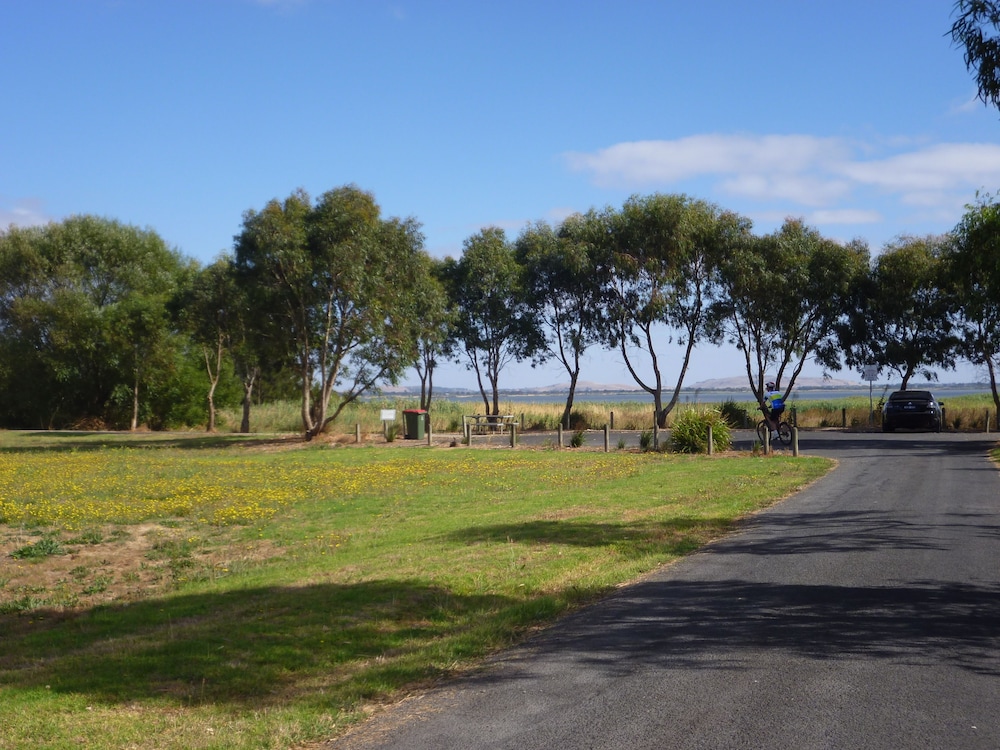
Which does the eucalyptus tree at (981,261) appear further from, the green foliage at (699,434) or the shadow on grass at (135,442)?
the shadow on grass at (135,442)

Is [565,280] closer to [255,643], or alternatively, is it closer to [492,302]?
[492,302]

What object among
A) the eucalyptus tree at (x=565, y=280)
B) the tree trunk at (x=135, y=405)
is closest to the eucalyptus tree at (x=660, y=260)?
the eucalyptus tree at (x=565, y=280)

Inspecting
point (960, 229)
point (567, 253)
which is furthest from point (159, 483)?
point (567, 253)

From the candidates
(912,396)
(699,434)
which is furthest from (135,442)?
(912,396)

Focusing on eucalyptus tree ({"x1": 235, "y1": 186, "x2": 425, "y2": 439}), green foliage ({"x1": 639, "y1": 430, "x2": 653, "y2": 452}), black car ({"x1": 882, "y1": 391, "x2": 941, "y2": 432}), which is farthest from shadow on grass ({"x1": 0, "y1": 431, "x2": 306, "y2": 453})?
black car ({"x1": 882, "y1": 391, "x2": 941, "y2": 432})

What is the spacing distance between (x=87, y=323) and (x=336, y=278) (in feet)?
73.6

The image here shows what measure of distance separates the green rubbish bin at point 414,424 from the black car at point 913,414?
1900 cm

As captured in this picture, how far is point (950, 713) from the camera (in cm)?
562

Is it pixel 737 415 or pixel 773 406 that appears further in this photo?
pixel 737 415

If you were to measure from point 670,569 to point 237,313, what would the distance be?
3214 centimetres

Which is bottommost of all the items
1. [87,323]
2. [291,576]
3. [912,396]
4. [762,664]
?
[291,576]

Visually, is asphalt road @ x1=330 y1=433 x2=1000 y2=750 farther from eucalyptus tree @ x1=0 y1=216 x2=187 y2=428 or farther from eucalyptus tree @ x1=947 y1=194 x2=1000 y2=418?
eucalyptus tree @ x1=0 y1=216 x2=187 y2=428

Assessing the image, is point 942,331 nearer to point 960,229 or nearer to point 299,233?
point 960,229

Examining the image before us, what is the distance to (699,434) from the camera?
2800 cm
